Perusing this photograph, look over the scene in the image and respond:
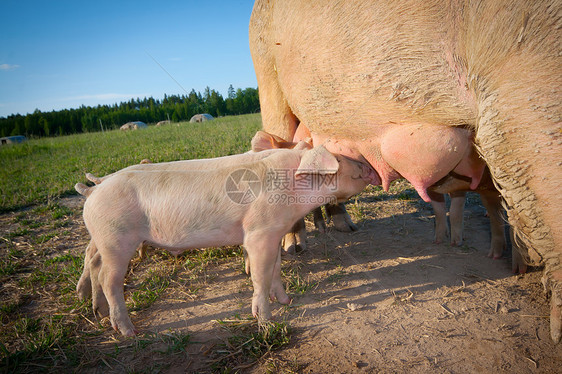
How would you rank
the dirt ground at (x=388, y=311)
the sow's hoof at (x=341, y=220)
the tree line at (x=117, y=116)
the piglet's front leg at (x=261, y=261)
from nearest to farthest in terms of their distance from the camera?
1. the dirt ground at (x=388, y=311)
2. the piglet's front leg at (x=261, y=261)
3. the sow's hoof at (x=341, y=220)
4. the tree line at (x=117, y=116)

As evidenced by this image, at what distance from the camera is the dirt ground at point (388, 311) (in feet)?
5.53

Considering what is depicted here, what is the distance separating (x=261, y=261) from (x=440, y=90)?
53.1 inches

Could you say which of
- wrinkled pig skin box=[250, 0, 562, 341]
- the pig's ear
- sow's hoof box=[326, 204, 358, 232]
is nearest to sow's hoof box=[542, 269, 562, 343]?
wrinkled pig skin box=[250, 0, 562, 341]

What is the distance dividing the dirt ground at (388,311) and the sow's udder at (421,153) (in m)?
0.66

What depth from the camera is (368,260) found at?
2.73 meters

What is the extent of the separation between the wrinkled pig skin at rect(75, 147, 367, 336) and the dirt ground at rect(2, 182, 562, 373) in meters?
0.31

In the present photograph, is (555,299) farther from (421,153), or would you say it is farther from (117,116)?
(117,116)

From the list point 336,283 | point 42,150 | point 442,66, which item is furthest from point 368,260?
point 42,150

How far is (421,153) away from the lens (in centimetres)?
203

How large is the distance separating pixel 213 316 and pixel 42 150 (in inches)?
485

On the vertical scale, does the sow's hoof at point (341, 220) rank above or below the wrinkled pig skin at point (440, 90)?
below

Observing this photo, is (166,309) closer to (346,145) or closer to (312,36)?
(346,145)

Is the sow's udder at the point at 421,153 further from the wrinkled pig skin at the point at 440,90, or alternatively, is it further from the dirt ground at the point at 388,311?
the dirt ground at the point at 388,311

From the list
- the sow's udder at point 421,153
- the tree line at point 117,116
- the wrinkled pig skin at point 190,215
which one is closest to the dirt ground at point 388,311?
the wrinkled pig skin at point 190,215
